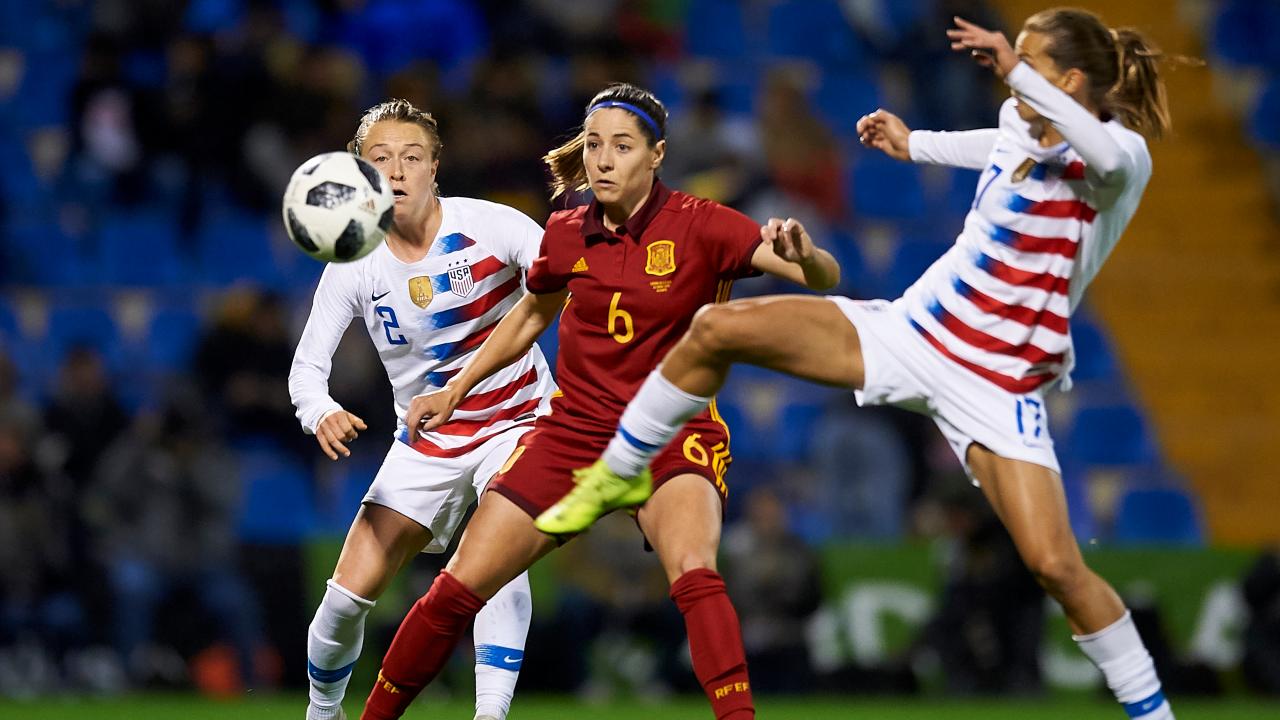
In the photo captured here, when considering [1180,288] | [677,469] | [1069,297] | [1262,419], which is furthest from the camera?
[1180,288]

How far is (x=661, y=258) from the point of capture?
5.24 metres

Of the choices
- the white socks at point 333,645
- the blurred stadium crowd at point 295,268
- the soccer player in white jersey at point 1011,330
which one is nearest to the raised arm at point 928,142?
the soccer player in white jersey at point 1011,330

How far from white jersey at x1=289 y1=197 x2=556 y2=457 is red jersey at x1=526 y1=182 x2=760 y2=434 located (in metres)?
0.49

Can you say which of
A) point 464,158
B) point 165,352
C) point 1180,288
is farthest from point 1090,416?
point 165,352

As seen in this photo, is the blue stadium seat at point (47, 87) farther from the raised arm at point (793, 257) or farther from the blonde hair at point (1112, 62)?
the blonde hair at point (1112, 62)

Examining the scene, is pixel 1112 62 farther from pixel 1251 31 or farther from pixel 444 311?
pixel 1251 31

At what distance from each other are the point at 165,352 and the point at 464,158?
8.50ft

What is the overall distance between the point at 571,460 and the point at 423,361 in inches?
34.8

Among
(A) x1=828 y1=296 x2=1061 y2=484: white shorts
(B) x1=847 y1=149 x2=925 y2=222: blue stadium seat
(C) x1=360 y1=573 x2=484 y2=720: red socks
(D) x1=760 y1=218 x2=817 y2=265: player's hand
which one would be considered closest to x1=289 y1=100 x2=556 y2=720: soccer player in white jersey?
(C) x1=360 y1=573 x2=484 y2=720: red socks

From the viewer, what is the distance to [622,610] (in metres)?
9.96

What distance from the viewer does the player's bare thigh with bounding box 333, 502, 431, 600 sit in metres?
5.75

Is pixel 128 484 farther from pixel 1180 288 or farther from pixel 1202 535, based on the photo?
pixel 1180 288

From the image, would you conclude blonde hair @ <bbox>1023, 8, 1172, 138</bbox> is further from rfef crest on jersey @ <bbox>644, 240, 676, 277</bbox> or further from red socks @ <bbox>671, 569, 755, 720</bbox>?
red socks @ <bbox>671, 569, 755, 720</bbox>

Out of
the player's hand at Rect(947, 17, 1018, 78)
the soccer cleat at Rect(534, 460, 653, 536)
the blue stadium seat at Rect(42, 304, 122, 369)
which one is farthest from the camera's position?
the blue stadium seat at Rect(42, 304, 122, 369)
